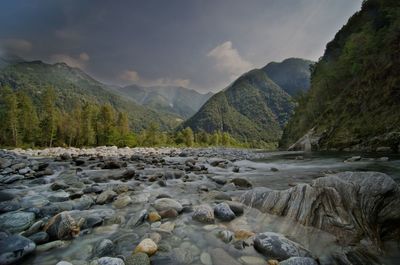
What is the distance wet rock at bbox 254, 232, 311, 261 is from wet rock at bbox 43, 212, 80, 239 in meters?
3.32

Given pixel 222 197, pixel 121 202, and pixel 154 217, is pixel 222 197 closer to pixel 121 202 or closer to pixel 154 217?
pixel 154 217

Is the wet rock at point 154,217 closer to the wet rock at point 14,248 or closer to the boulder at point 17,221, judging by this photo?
the wet rock at point 14,248

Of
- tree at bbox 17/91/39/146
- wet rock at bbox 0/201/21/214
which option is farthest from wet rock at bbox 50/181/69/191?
tree at bbox 17/91/39/146

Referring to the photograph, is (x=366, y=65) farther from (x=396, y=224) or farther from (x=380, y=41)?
(x=396, y=224)

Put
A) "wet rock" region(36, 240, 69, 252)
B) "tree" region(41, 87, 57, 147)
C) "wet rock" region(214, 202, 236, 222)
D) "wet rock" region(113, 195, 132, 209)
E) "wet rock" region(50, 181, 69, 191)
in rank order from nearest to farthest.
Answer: "wet rock" region(36, 240, 69, 252)
"wet rock" region(214, 202, 236, 222)
"wet rock" region(113, 195, 132, 209)
"wet rock" region(50, 181, 69, 191)
"tree" region(41, 87, 57, 147)

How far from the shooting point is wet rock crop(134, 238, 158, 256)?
3.06 m

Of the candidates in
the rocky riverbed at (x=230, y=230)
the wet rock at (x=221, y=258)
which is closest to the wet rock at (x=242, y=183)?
the rocky riverbed at (x=230, y=230)

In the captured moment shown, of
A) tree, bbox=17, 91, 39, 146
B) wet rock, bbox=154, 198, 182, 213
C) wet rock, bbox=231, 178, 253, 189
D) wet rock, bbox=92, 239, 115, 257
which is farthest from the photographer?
tree, bbox=17, 91, 39, 146

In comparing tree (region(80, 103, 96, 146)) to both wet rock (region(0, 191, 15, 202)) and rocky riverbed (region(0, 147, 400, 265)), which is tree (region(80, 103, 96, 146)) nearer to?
wet rock (region(0, 191, 15, 202))

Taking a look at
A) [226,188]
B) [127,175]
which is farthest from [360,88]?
[127,175]

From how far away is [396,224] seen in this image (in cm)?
337

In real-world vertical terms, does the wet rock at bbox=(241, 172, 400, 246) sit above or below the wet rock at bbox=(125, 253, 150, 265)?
above

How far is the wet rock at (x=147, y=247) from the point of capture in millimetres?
3058

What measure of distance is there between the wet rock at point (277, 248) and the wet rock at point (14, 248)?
3507 mm
